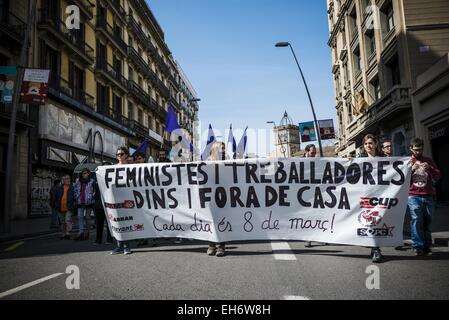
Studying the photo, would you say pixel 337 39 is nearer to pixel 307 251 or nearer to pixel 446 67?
pixel 446 67

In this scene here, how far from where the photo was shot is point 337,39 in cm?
3186

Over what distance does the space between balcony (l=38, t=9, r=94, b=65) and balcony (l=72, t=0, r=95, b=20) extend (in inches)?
59.0

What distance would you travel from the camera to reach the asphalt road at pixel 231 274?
3533 mm

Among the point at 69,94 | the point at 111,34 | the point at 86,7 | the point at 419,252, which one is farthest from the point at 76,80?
the point at 419,252

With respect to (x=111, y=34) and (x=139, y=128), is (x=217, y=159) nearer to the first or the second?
(x=111, y=34)

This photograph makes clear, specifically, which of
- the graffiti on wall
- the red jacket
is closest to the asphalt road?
the red jacket

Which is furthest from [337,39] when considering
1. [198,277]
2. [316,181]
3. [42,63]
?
[198,277]

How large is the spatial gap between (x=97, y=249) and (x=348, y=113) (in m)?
27.3

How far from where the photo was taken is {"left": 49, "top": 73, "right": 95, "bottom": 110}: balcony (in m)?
18.6

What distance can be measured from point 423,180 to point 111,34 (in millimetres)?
26509

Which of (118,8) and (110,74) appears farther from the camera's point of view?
(118,8)

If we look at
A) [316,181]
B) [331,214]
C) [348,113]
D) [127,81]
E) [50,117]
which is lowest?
[331,214]

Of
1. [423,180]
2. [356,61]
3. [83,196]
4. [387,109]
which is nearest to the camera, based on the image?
[423,180]

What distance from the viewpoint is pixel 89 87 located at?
76.2 ft
